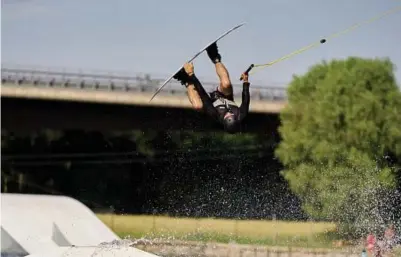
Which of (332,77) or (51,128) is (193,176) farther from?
(51,128)

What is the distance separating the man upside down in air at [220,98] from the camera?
1005 cm

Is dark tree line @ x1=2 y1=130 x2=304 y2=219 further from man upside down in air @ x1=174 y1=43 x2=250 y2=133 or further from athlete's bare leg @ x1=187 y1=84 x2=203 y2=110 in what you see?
athlete's bare leg @ x1=187 y1=84 x2=203 y2=110

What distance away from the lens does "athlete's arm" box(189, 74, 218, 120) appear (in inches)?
397

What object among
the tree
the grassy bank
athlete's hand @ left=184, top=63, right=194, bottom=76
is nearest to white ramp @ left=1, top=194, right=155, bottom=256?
athlete's hand @ left=184, top=63, right=194, bottom=76

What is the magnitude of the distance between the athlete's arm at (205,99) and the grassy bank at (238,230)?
5821 mm

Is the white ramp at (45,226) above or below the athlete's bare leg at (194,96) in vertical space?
below

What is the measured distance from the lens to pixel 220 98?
10227mm

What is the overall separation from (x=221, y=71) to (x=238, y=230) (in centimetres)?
984

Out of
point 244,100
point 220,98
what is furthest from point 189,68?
point 244,100

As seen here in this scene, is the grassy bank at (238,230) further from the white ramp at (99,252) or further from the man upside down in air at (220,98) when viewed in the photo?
the man upside down in air at (220,98)

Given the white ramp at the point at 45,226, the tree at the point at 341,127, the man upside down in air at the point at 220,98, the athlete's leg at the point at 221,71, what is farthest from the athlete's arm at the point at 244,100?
the tree at the point at 341,127

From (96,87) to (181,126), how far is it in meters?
2.34

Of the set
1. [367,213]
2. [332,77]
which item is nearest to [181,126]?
[332,77]

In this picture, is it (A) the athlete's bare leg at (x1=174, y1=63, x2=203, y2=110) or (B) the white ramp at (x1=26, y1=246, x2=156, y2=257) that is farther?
(B) the white ramp at (x1=26, y1=246, x2=156, y2=257)
